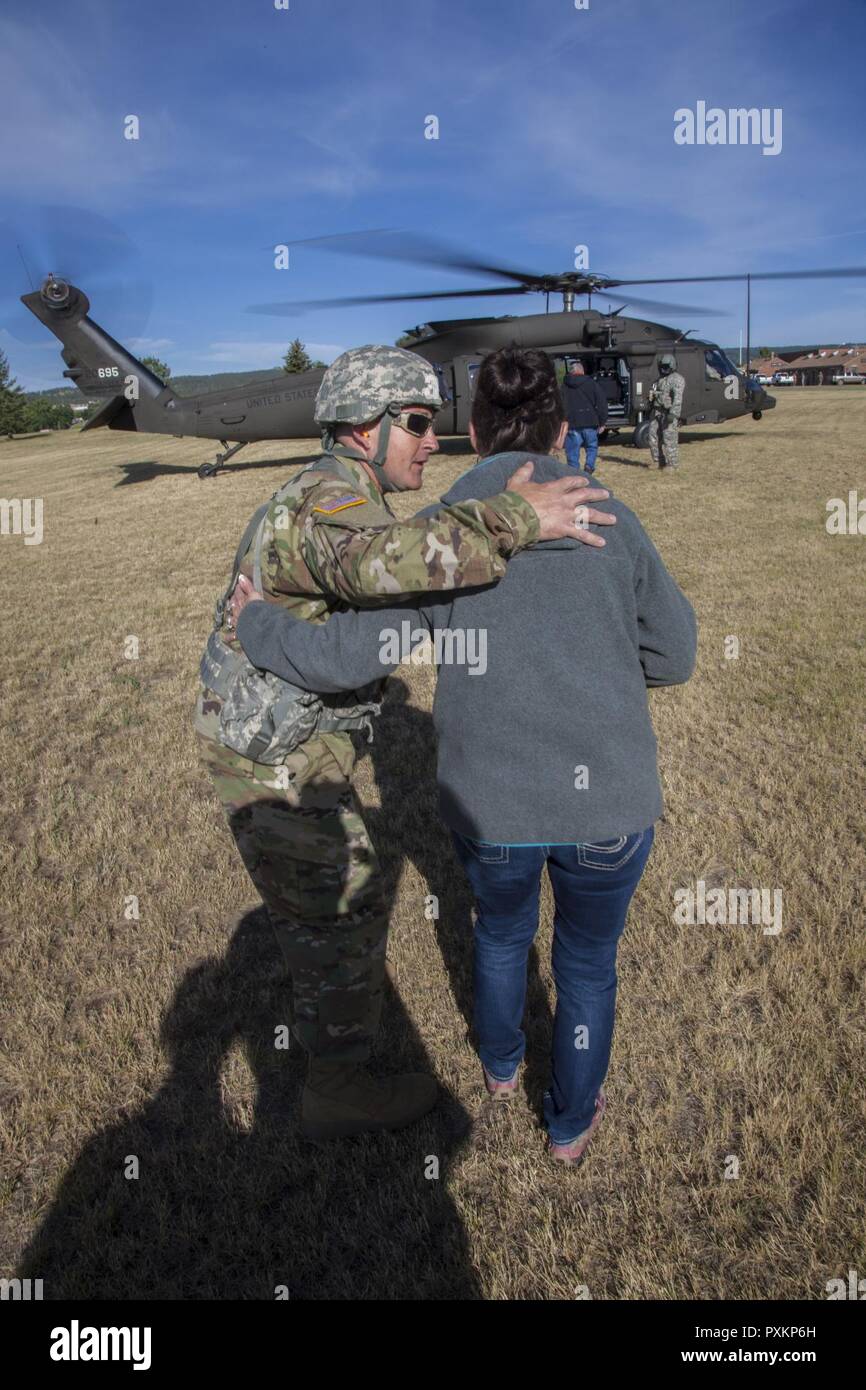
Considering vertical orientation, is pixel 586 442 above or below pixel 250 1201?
above

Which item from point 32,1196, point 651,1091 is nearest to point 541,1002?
point 651,1091

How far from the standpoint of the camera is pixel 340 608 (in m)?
2.16

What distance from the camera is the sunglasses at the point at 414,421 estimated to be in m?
2.16

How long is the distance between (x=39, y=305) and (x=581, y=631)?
21.9 metres

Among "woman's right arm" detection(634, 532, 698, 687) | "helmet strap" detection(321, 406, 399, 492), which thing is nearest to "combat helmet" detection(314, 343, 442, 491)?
"helmet strap" detection(321, 406, 399, 492)

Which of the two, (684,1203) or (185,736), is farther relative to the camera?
(185,736)

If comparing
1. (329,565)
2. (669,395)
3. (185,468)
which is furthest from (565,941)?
(185,468)

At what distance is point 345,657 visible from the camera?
1.91 meters

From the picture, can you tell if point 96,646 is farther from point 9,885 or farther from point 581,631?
point 581,631

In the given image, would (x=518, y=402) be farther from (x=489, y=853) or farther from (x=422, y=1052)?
(x=422, y=1052)

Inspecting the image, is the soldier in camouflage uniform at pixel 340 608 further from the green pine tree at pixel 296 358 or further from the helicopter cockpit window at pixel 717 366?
the green pine tree at pixel 296 358

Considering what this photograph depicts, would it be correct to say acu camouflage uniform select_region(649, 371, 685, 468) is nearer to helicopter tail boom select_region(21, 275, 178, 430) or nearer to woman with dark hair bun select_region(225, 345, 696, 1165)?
helicopter tail boom select_region(21, 275, 178, 430)

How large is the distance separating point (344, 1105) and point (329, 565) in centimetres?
185

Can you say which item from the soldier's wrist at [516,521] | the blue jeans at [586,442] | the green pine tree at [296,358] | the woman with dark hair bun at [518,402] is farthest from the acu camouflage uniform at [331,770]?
the green pine tree at [296,358]
